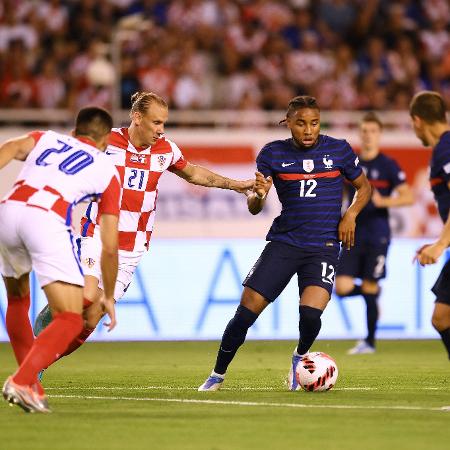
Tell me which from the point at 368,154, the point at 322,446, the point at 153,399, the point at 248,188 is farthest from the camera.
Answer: the point at 368,154

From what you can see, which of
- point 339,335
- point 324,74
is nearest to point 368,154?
point 339,335

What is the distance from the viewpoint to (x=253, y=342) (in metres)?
15.6

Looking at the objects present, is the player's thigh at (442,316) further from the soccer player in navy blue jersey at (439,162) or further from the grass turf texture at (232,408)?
the grass turf texture at (232,408)

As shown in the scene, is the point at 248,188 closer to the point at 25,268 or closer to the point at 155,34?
the point at 25,268

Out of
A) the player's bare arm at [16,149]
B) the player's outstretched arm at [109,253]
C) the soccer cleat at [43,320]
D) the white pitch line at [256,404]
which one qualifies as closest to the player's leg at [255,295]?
the white pitch line at [256,404]

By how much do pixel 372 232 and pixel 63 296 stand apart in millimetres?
7096

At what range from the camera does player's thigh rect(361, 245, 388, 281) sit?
14383 millimetres

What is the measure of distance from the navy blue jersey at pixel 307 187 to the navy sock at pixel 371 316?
15.0ft

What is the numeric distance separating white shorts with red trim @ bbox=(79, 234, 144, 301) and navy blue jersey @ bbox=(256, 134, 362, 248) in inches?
43.9

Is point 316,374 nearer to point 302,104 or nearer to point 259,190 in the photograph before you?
point 259,190

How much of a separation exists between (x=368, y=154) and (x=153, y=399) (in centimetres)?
640

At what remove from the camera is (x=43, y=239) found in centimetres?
782

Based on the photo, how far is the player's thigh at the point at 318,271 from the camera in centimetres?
967

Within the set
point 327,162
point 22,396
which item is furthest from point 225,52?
point 22,396
